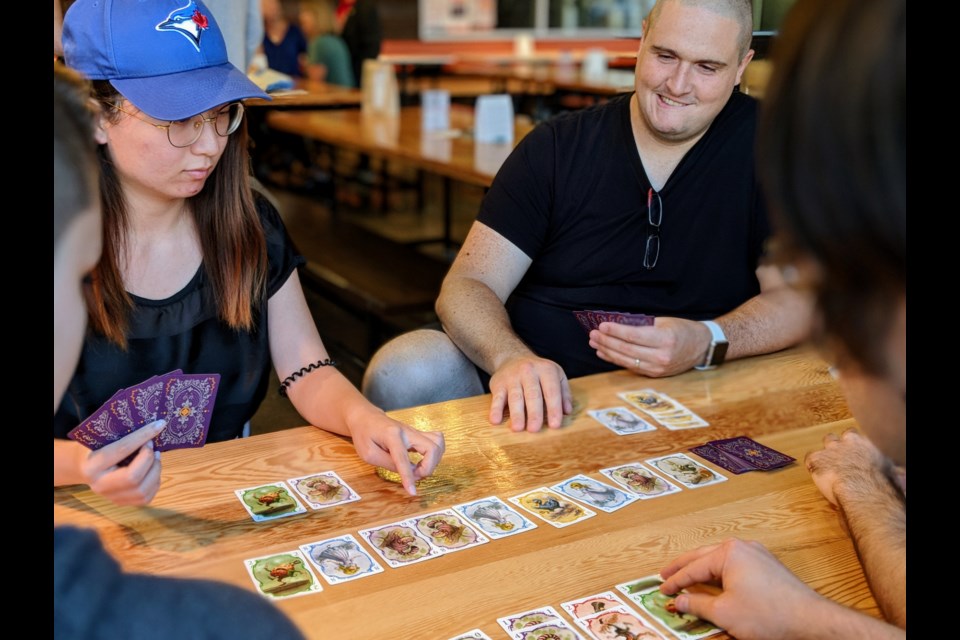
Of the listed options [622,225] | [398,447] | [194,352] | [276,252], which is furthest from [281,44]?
[398,447]

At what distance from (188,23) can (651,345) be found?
1.08 meters

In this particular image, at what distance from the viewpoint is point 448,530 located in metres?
1.34

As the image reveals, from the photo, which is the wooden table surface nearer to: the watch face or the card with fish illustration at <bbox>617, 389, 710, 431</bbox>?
the watch face

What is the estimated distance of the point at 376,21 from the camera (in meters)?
8.00

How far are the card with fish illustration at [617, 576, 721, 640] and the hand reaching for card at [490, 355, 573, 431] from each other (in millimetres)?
500

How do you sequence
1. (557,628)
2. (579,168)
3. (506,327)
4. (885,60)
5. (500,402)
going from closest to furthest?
(885,60), (557,628), (500,402), (506,327), (579,168)

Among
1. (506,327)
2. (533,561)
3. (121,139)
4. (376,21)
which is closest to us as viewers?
(533,561)

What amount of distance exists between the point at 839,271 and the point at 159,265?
1379 millimetres

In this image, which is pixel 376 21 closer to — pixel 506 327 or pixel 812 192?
pixel 506 327

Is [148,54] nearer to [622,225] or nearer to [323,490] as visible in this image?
[323,490]

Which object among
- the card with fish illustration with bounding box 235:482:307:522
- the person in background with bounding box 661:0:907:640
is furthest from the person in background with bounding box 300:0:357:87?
the person in background with bounding box 661:0:907:640

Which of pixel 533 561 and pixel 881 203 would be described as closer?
pixel 881 203

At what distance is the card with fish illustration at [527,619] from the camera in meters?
1.12
